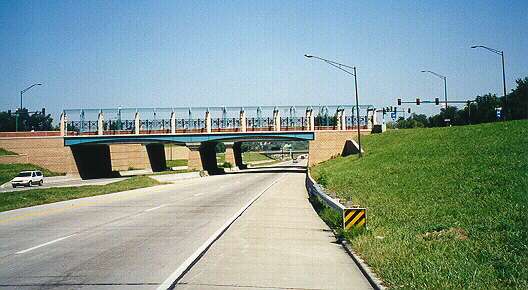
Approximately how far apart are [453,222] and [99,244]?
8769 millimetres

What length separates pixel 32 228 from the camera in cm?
1591

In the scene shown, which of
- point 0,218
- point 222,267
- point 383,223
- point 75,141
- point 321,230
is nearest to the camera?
point 222,267

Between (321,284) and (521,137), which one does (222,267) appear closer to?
(321,284)

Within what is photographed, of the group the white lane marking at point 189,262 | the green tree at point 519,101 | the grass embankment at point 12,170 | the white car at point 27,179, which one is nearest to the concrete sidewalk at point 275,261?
the white lane marking at point 189,262

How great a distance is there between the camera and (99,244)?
1236 cm

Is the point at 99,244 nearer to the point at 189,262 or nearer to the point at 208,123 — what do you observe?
the point at 189,262

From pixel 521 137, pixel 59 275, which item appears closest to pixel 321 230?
pixel 59 275

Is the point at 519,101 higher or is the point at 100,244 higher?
the point at 519,101

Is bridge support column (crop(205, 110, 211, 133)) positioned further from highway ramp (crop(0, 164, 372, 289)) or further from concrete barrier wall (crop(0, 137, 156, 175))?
highway ramp (crop(0, 164, 372, 289))

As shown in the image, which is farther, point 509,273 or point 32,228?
point 32,228

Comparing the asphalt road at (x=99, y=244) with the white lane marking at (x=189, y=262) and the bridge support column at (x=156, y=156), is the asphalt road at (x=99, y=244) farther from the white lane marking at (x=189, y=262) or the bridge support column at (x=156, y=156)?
the bridge support column at (x=156, y=156)

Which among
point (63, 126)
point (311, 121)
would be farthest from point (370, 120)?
point (63, 126)

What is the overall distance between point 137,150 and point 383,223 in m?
90.9

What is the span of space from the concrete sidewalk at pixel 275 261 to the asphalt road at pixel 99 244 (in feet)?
2.08
